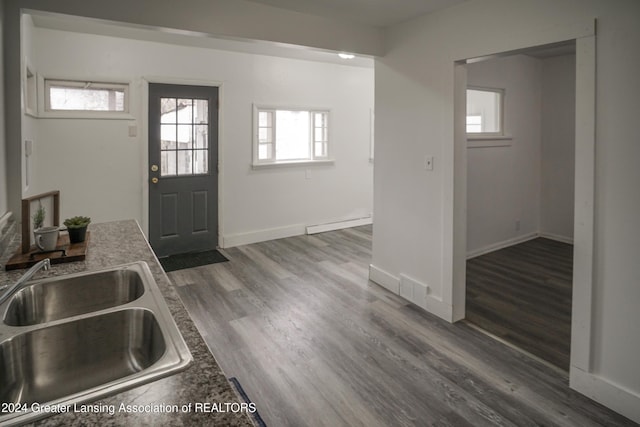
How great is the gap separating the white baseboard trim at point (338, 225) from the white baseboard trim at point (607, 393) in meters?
4.03

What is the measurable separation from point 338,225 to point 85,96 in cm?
373

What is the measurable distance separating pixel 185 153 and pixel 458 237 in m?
3.42

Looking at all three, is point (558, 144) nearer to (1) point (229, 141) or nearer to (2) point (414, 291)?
(2) point (414, 291)

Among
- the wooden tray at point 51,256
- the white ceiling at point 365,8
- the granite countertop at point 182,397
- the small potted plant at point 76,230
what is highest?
the white ceiling at point 365,8

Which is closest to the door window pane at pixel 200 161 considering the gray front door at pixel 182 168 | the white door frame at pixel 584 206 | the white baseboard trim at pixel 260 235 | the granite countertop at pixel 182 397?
the gray front door at pixel 182 168

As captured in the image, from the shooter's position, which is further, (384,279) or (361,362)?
(384,279)

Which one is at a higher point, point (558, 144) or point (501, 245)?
point (558, 144)

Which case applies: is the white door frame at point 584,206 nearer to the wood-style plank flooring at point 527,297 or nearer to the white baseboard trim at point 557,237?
the wood-style plank flooring at point 527,297

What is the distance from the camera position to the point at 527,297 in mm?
3492

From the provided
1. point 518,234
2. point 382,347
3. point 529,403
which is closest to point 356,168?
point 518,234

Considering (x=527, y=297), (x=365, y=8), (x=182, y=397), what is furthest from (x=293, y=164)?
(x=182, y=397)

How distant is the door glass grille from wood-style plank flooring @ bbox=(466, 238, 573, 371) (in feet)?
11.5

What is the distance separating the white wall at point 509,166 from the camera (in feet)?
15.1

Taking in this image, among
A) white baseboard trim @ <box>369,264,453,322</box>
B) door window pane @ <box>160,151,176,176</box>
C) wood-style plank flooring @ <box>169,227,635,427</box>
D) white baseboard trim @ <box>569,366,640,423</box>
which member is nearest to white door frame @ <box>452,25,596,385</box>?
white baseboard trim @ <box>569,366,640,423</box>
